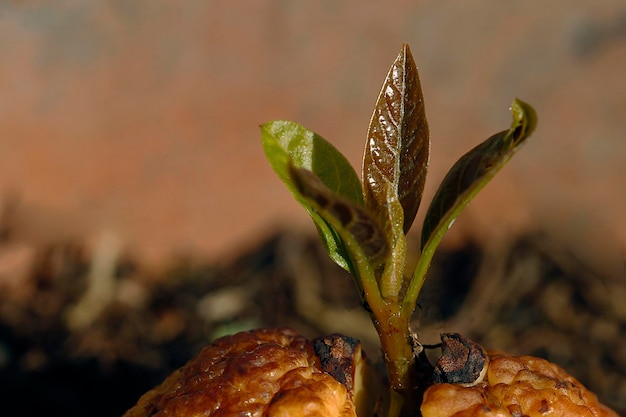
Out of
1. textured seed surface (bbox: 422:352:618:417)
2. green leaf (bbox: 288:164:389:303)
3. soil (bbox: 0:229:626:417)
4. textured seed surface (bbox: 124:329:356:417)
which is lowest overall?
soil (bbox: 0:229:626:417)

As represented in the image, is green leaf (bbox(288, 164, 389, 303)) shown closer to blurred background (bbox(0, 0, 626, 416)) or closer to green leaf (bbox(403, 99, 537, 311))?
green leaf (bbox(403, 99, 537, 311))

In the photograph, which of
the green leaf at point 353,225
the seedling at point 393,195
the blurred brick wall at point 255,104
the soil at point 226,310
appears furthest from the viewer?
the blurred brick wall at point 255,104

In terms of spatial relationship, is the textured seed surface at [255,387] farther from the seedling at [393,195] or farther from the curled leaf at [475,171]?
the curled leaf at [475,171]

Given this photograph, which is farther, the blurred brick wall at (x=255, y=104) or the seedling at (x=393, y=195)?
the blurred brick wall at (x=255, y=104)

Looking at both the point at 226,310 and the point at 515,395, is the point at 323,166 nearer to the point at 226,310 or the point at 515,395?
the point at 515,395

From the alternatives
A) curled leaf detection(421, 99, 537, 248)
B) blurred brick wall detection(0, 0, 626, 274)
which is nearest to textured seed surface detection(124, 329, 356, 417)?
curled leaf detection(421, 99, 537, 248)

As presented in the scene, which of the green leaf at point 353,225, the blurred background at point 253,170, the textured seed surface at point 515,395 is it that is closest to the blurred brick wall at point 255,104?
the blurred background at point 253,170
